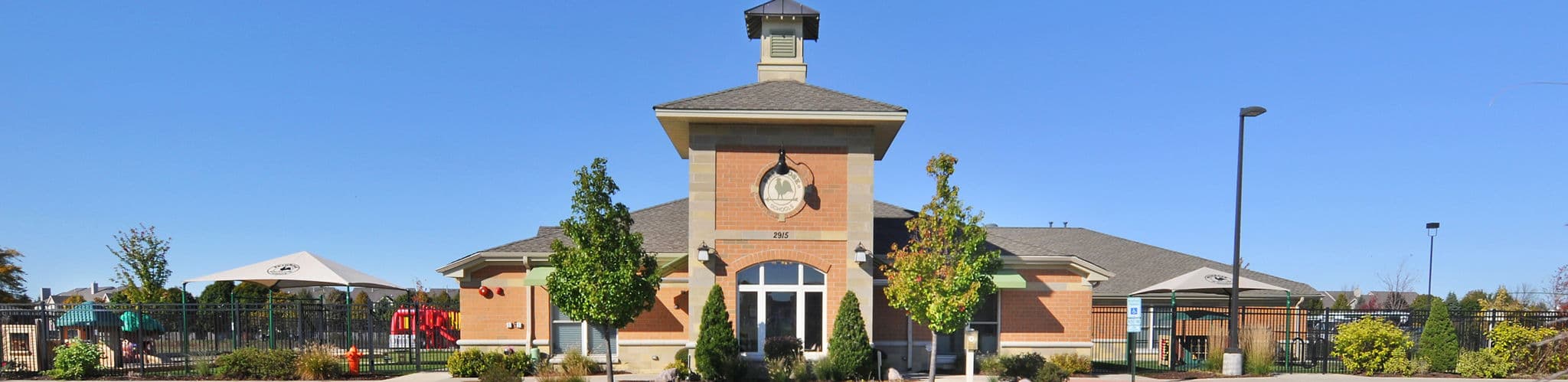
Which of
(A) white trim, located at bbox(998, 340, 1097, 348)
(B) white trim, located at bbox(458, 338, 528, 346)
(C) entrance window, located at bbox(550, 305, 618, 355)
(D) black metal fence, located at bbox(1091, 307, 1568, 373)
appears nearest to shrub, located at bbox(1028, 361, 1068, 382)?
(A) white trim, located at bbox(998, 340, 1097, 348)

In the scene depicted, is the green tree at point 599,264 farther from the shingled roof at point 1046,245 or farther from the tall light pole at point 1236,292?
the tall light pole at point 1236,292

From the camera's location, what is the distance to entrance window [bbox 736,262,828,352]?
58.7 feet

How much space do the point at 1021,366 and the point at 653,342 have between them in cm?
752

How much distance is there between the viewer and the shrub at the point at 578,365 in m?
17.6

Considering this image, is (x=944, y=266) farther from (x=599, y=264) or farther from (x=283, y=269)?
(x=283, y=269)

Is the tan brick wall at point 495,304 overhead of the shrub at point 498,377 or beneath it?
overhead

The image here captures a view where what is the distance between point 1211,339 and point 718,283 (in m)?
11.7

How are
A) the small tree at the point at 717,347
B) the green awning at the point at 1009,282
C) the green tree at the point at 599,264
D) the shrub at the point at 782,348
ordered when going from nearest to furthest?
1. the green tree at the point at 599,264
2. the small tree at the point at 717,347
3. the shrub at the point at 782,348
4. the green awning at the point at 1009,282

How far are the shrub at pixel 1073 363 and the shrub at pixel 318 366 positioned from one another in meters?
14.4

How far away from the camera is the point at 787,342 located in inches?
689

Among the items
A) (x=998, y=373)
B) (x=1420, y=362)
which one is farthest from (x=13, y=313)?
(x=1420, y=362)

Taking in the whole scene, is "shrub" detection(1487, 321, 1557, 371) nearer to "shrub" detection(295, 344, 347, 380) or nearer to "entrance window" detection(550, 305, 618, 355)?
"entrance window" detection(550, 305, 618, 355)

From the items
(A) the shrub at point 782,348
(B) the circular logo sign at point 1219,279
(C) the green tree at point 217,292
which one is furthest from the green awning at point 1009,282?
(C) the green tree at point 217,292

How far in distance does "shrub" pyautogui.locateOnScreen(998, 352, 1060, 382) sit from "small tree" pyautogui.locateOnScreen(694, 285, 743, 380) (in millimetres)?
5126
